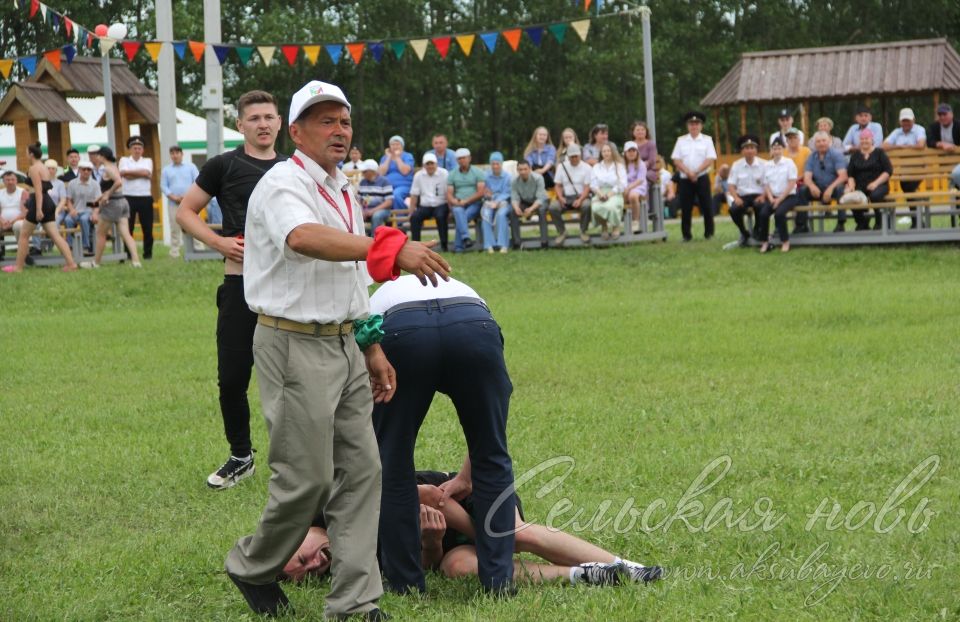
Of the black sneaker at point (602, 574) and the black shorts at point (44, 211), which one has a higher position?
the black shorts at point (44, 211)

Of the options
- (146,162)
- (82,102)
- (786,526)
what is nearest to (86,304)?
(146,162)

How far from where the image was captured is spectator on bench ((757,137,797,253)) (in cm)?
1839

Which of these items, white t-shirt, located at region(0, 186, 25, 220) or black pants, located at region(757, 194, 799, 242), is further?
white t-shirt, located at region(0, 186, 25, 220)

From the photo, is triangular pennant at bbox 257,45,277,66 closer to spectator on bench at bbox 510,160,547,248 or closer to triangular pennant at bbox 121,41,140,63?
triangular pennant at bbox 121,41,140,63

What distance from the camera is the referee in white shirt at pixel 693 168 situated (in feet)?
67.2

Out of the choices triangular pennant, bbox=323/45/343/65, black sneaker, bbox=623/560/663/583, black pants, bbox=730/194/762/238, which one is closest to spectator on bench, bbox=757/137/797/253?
black pants, bbox=730/194/762/238

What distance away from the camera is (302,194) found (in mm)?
4672

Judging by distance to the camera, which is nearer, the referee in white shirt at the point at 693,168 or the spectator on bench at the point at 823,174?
the spectator on bench at the point at 823,174

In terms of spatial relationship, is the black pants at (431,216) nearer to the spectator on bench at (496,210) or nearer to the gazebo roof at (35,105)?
the spectator on bench at (496,210)

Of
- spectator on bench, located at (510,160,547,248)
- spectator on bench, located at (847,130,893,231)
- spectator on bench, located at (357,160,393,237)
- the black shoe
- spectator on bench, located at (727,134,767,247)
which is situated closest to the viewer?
the black shoe

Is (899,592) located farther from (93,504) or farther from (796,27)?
(796,27)

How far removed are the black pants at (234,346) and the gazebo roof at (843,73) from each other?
98.7 ft

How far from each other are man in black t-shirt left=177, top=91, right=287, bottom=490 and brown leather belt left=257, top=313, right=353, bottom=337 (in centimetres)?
218

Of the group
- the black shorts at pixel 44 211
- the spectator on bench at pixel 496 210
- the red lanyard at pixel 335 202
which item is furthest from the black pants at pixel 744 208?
the red lanyard at pixel 335 202
